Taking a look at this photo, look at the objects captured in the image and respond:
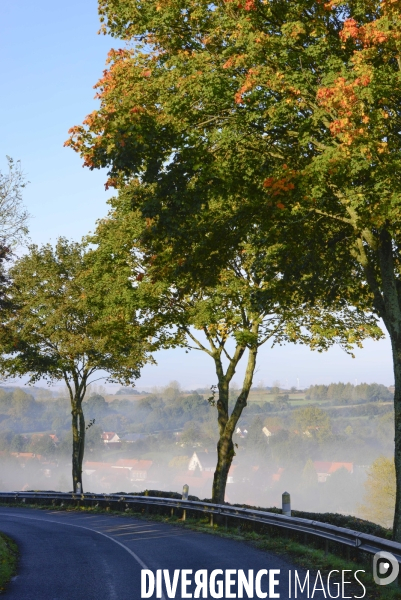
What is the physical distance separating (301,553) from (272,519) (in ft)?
12.6

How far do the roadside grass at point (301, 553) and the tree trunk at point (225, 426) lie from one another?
9.03ft

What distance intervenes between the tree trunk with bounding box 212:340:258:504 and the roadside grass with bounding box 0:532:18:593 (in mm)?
10188

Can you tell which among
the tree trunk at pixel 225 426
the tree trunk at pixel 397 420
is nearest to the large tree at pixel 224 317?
the tree trunk at pixel 225 426

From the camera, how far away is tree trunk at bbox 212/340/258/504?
27422 mm

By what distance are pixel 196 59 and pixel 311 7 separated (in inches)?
115

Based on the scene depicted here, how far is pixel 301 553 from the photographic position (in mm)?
14773

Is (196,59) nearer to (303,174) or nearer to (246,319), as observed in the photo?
(303,174)

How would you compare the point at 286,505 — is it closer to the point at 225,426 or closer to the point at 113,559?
the point at 113,559

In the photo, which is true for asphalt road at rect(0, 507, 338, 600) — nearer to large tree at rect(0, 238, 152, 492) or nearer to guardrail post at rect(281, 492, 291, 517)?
guardrail post at rect(281, 492, 291, 517)

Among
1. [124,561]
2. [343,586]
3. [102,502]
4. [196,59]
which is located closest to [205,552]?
[124,561]

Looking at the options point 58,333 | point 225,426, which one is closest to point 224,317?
point 225,426

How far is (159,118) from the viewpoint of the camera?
16.3 metres

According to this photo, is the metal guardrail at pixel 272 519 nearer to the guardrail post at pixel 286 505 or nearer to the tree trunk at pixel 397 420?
the guardrail post at pixel 286 505

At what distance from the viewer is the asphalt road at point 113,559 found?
1150 centimetres
